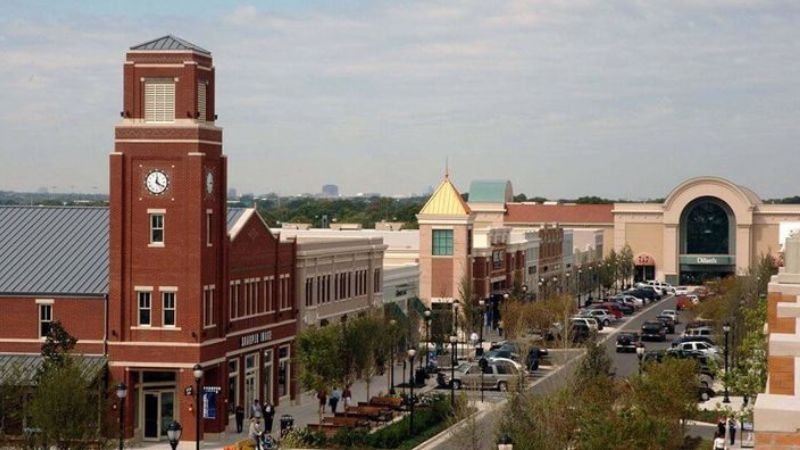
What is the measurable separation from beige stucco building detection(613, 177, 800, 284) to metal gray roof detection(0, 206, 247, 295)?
10583 centimetres

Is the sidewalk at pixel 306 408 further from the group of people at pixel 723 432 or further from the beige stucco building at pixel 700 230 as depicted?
the beige stucco building at pixel 700 230

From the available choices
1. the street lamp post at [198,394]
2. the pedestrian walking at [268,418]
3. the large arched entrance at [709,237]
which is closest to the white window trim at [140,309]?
the street lamp post at [198,394]

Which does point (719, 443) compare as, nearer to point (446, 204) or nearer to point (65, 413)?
point (65, 413)

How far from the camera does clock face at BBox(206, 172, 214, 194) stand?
52344 millimetres

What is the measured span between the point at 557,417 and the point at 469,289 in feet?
176

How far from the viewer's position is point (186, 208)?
169ft

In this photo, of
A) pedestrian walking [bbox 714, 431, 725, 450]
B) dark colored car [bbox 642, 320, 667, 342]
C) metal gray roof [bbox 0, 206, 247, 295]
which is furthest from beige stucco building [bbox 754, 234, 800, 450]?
dark colored car [bbox 642, 320, 667, 342]

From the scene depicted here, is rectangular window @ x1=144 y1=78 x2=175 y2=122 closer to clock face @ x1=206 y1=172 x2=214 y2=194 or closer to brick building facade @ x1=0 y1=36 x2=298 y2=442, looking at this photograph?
brick building facade @ x1=0 y1=36 x2=298 y2=442

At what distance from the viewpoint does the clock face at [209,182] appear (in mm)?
52344

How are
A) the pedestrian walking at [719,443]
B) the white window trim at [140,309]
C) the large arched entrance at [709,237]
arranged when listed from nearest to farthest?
1. the pedestrian walking at [719,443]
2. the white window trim at [140,309]
3. the large arched entrance at [709,237]

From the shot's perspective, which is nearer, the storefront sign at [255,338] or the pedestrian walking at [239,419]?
the pedestrian walking at [239,419]

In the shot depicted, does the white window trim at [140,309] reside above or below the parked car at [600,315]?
above

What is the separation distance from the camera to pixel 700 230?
16188cm

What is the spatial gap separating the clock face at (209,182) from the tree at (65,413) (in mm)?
12214
